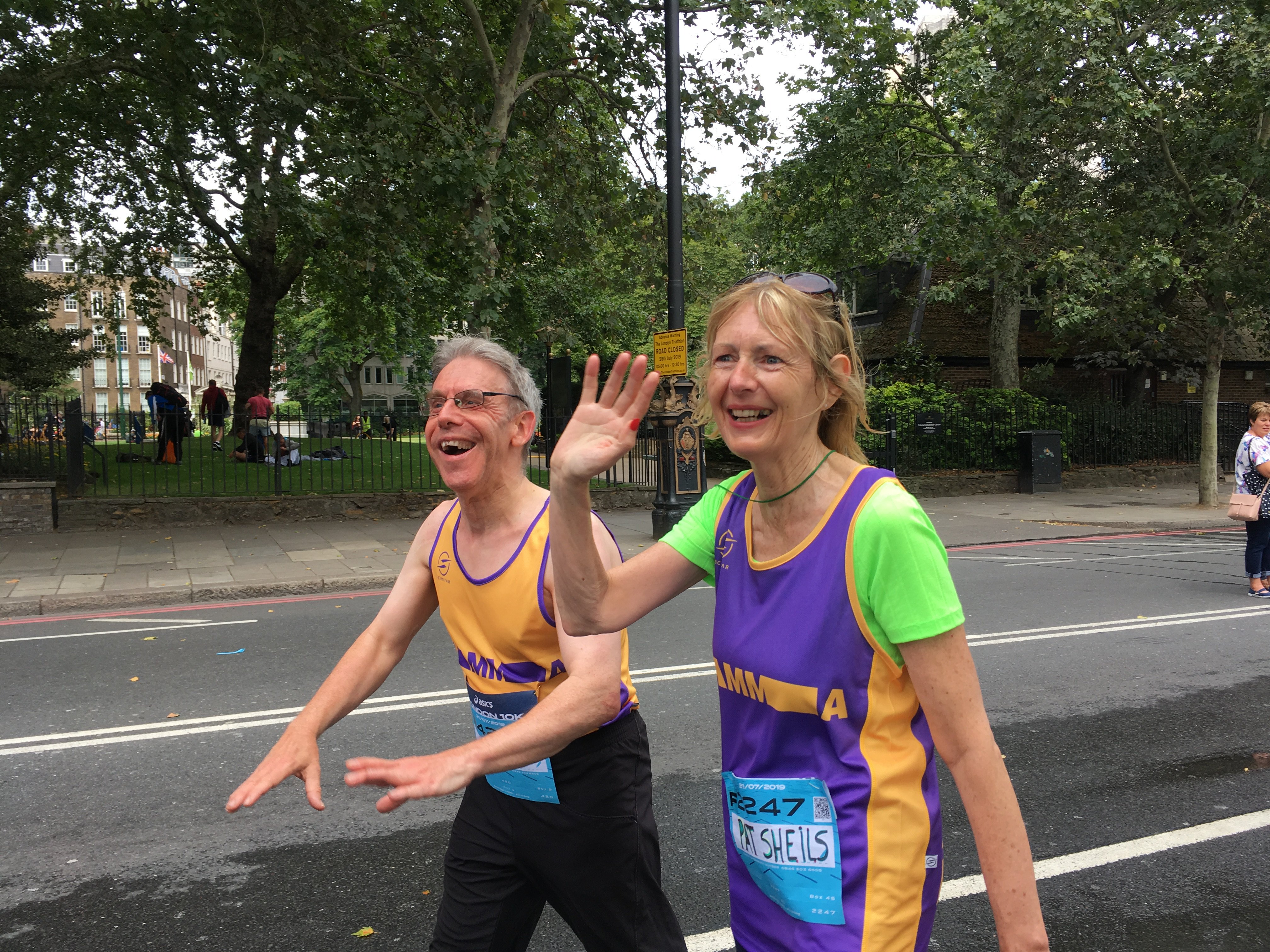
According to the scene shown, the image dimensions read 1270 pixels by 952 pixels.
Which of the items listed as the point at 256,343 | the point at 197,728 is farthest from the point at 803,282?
the point at 256,343

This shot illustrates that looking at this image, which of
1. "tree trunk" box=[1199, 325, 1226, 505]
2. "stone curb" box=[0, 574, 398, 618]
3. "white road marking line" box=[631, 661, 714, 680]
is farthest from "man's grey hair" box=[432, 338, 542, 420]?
"tree trunk" box=[1199, 325, 1226, 505]

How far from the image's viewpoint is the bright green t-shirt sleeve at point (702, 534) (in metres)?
1.96

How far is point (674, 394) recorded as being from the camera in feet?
43.0

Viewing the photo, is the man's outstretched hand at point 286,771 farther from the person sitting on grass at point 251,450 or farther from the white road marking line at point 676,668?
the person sitting on grass at point 251,450

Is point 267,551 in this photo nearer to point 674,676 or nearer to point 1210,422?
point 674,676

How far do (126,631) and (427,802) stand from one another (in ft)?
16.3

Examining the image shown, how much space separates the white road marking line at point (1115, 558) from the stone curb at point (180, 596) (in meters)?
7.52

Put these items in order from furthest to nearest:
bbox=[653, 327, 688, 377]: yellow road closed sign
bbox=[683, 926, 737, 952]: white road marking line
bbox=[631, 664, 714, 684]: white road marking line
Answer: bbox=[653, 327, 688, 377]: yellow road closed sign, bbox=[631, 664, 714, 684]: white road marking line, bbox=[683, 926, 737, 952]: white road marking line

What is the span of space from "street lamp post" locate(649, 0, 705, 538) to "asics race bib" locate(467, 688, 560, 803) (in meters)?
9.85

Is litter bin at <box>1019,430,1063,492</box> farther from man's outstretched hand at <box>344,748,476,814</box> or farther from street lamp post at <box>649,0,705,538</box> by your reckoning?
man's outstretched hand at <box>344,748,476,814</box>

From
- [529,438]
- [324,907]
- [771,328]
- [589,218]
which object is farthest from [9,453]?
[771,328]

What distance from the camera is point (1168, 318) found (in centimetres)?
1786

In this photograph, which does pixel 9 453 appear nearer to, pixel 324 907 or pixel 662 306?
pixel 662 306

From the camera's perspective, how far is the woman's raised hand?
1649 millimetres
